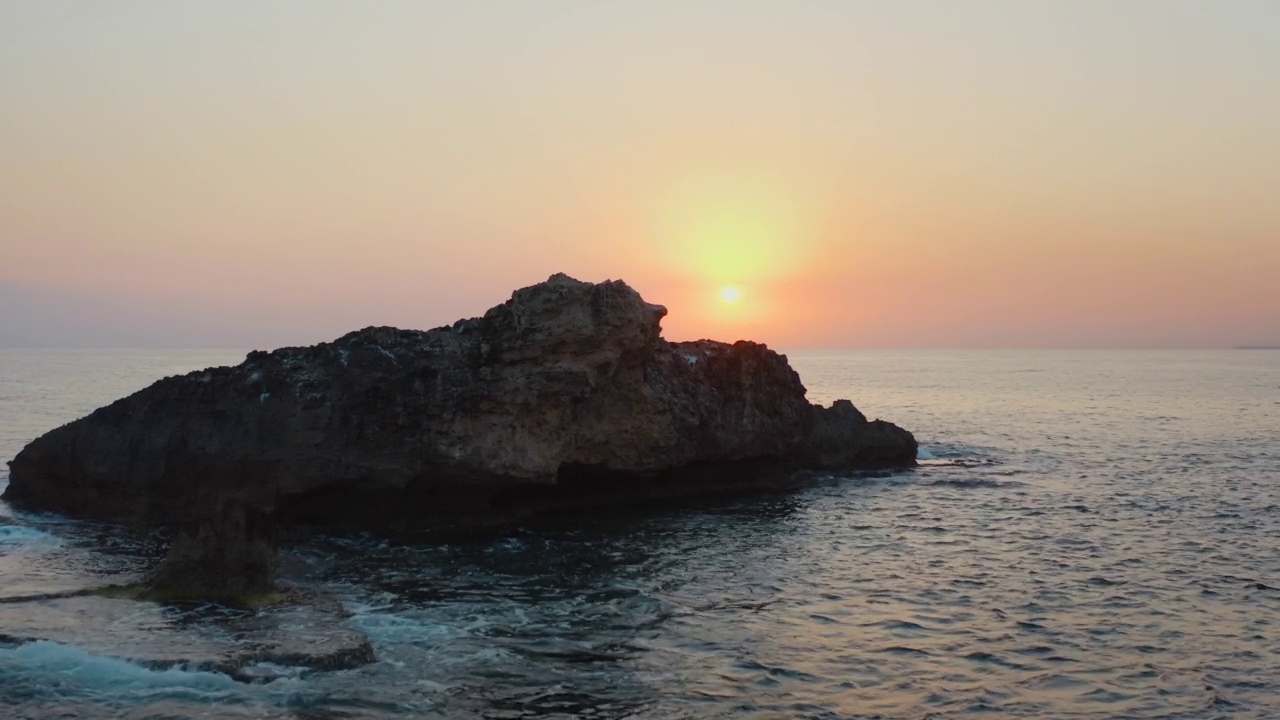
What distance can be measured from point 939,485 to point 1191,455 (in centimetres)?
1367

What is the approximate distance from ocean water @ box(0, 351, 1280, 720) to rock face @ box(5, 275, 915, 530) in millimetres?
1323

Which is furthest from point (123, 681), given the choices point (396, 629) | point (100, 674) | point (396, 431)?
point (396, 431)

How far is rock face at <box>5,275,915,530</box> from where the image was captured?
66.5ft

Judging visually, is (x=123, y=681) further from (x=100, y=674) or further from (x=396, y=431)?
(x=396, y=431)

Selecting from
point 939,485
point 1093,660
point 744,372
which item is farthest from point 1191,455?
point 1093,660

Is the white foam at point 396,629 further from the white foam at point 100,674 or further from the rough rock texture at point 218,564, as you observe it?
the white foam at point 100,674

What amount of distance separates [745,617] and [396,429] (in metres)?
9.38

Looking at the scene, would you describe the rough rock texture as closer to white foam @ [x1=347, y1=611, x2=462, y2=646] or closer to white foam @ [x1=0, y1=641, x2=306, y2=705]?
white foam @ [x1=347, y1=611, x2=462, y2=646]

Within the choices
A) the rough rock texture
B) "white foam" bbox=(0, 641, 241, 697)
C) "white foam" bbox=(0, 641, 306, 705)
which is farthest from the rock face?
"white foam" bbox=(0, 641, 306, 705)

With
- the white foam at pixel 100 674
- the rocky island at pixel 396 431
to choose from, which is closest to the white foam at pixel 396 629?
the white foam at pixel 100 674

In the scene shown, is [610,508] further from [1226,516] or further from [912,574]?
Result: [1226,516]

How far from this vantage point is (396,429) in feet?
66.9

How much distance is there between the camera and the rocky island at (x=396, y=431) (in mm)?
20281

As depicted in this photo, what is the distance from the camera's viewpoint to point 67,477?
71.7ft
